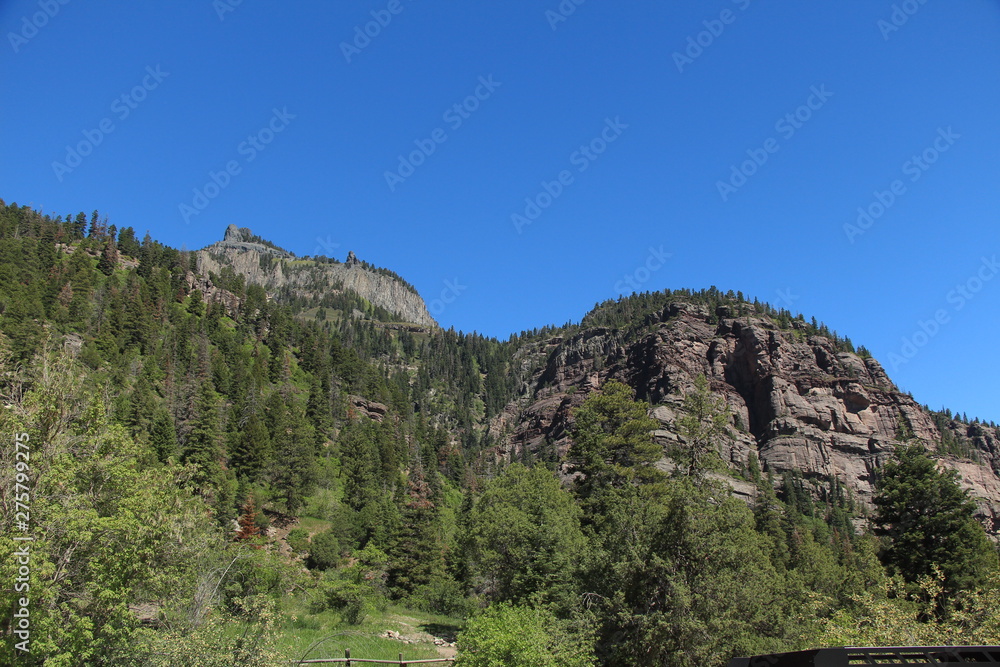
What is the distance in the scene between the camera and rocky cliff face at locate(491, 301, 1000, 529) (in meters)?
150

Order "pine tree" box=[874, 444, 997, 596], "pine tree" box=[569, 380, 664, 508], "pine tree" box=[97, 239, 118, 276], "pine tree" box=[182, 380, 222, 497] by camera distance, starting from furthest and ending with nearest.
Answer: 1. "pine tree" box=[97, 239, 118, 276]
2. "pine tree" box=[182, 380, 222, 497]
3. "pine tree" box=[569, 380, 664, 508]
4. "pine tree" box=[874, 444, 997, 596]

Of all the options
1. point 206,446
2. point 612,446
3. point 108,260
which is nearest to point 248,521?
point 206,446

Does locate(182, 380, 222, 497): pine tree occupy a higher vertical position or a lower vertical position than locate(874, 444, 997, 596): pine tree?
higher

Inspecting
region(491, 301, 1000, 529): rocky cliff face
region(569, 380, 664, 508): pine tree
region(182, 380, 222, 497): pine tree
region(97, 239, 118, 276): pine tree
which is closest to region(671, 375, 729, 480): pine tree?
region(569, 380, 664, 508): pine tree

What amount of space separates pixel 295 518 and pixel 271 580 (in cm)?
3808

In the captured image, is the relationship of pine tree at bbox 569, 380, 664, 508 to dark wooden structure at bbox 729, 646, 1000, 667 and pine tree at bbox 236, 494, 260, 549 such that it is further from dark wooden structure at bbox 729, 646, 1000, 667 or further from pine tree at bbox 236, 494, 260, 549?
pine tree at bbox 236, 494, 260, 549

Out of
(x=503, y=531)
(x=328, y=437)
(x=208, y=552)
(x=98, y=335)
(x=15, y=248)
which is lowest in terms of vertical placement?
(x=208, y=552)

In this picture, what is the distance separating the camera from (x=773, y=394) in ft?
529

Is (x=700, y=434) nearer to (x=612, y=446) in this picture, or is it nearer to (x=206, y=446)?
(x=612, y=446)

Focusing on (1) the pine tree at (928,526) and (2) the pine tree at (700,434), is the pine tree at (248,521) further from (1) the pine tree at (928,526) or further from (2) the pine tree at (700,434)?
(1) the pine tree at (928,526)

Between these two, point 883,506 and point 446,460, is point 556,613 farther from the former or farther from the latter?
point 446,460

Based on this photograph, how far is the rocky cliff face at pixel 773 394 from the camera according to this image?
150m

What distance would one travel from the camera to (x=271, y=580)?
110ft

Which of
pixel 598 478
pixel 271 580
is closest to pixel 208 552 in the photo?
pixel 271 580
